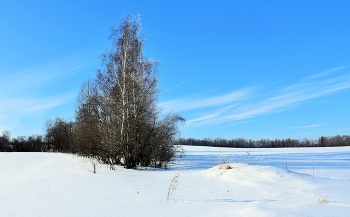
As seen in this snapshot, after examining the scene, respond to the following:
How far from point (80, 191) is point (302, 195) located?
4.00 m

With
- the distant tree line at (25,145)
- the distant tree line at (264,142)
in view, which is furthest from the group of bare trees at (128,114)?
the distant tree line at (264,142)

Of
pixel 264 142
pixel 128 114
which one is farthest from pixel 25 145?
pixel 264 142

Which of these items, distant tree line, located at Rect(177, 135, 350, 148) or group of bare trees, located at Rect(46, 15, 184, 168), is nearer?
group of bare trees, located at Rect(46, 15, 184, 168)

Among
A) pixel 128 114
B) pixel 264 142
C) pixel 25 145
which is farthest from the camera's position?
pixel 264 142

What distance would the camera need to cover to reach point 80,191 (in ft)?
16.6

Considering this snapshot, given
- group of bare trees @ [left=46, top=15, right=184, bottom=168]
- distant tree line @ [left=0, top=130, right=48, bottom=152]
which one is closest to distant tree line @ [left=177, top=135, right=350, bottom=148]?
distant tree line @ [left=0, top=130, right=48, bottom=152]

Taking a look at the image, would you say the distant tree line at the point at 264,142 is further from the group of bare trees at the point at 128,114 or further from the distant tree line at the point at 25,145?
the group of bare trees at the point at 128,114

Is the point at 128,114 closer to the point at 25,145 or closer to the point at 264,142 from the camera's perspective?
the point at 25,145

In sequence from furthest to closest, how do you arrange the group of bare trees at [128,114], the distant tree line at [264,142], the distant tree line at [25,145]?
the distant tree line at [264,142] < the distant tree line at [25,145] < the group of bare trees at [128,114]

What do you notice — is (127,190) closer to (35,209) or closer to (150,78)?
(35,209)

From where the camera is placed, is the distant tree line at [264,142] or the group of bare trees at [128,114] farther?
the distant tree line at [264,142]

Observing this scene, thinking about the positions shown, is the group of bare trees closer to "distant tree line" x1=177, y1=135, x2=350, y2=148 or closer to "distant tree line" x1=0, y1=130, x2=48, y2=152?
"distant tree line" x1=0, y1=130, x2=48, y2=152

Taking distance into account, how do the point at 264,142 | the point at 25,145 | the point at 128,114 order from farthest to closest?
1. the point at 264,142
2. the point at 25,145
3. the point at 128,114

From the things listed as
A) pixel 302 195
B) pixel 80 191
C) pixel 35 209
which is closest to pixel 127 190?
pixel 80 191
